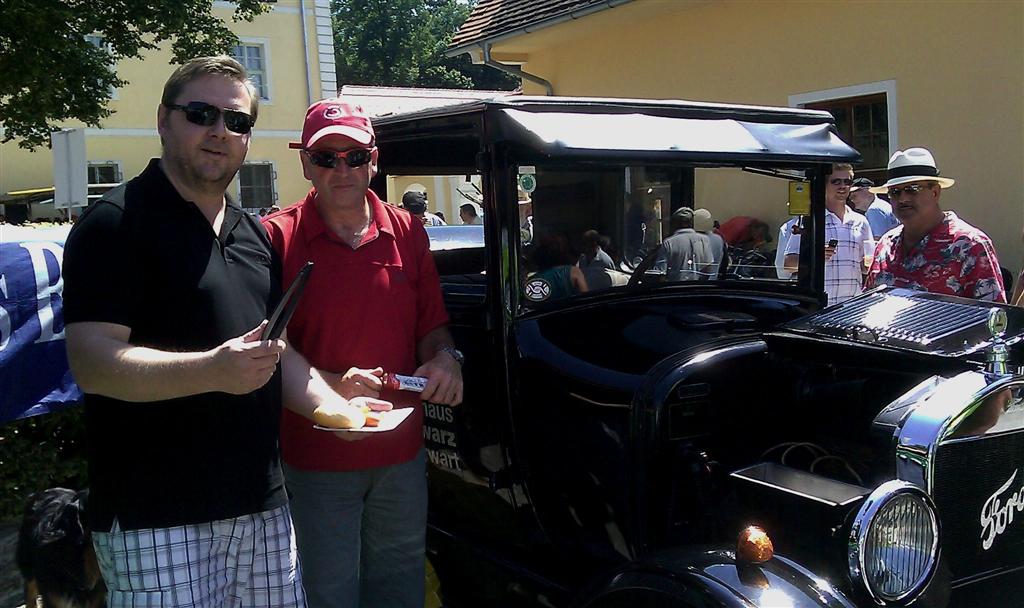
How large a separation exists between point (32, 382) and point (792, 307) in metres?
3.33

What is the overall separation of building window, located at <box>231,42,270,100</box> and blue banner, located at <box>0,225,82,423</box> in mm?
17856

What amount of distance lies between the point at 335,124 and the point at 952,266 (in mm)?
2787

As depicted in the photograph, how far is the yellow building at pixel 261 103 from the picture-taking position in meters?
19.2

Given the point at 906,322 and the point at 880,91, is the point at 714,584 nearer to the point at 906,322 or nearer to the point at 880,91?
the point at 906,322

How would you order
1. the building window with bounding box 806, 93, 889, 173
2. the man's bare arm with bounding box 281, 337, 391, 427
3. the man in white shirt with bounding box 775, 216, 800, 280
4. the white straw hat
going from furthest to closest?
the building window with bounding box 806, 93, 889, 173 < the white straw hat < the man in white shirt with bounding box 775, 216, 800, 280 < the man's bare arm with bounding box 281, 337, 391, 427

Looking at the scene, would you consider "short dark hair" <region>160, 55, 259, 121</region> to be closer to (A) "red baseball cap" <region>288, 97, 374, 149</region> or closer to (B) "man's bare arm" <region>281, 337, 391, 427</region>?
(A) "red baseball cap" <region>288, 97, 374, 149</region>

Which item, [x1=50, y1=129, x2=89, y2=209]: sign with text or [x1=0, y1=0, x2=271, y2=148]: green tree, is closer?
[x1=50, y1=129, x2=89, y2=209]: sign with text

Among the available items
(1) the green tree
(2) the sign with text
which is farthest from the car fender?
(1) the green tree

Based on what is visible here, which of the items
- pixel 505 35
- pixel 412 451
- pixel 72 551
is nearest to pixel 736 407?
pixel 412 451

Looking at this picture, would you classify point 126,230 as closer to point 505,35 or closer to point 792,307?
point 792,307

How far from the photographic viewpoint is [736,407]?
93.8 inches

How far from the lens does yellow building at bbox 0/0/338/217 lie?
19156mm

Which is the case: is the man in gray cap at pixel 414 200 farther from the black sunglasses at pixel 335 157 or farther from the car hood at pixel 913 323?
the car hood at pixel 913 323

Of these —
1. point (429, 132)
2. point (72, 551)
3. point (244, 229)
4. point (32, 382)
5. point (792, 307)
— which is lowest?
point (72, 551)
